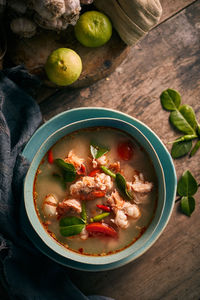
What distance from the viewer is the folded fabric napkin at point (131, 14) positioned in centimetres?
166

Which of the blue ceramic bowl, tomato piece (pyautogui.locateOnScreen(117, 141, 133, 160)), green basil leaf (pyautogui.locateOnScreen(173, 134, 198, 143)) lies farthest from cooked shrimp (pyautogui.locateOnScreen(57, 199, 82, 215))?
green basil leaf (pyautogui.locateOnScreen(173, 134, 198, 143))

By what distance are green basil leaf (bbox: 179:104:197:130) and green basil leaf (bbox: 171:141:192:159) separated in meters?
0.11

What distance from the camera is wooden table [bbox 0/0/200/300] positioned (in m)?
1.88

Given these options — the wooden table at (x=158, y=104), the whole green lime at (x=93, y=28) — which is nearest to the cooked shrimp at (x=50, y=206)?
the wooden table at (x=158, y=104)

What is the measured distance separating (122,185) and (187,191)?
0.52 m

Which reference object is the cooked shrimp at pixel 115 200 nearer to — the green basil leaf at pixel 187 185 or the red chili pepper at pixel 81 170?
the red chili pepper at pixel 81 170

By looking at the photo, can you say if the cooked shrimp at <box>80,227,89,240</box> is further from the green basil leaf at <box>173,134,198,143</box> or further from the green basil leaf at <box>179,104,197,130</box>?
the green basil leaf at <box>179,104,197,130</box>

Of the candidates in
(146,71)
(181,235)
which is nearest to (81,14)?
(146,71)

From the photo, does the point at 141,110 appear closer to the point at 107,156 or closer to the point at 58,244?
the point at 107,156

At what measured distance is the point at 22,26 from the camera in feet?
5.34

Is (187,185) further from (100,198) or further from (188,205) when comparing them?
(100,198)

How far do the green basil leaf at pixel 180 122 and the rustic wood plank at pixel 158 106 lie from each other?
38 mm

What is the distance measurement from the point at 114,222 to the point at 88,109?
1.99ft

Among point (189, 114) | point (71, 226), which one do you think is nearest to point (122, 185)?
point (71, 226)
